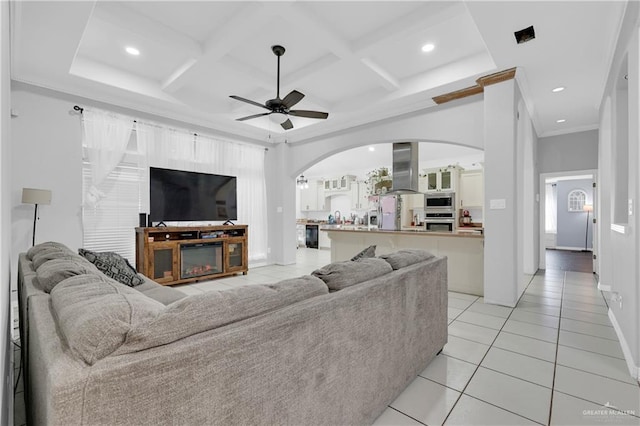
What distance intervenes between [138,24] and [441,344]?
13.2 ft

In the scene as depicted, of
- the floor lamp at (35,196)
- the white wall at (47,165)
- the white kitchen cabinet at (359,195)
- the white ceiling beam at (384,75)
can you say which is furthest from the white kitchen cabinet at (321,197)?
the floor lamp at (35,196)

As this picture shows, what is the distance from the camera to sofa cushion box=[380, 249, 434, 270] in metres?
1.96

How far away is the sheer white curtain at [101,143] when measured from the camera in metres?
4.05

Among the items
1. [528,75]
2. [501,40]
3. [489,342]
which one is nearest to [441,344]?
[489,342]

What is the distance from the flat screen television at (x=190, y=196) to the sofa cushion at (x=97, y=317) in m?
3.90

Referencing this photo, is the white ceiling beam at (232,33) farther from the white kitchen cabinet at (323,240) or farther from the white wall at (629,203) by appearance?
the white kitchen cabinet at (323,240)

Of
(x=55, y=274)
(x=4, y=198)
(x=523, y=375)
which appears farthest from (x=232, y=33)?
(x=523, y=375)

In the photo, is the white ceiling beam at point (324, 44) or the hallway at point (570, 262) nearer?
the white ceiling beam at point (324, 44)

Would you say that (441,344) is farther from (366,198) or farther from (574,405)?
(366,198)

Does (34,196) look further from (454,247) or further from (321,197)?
(321,197)

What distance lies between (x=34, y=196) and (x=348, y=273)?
3821mm

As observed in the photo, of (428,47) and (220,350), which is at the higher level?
(428,47)

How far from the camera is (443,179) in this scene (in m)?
7.35

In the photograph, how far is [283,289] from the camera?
120cm
